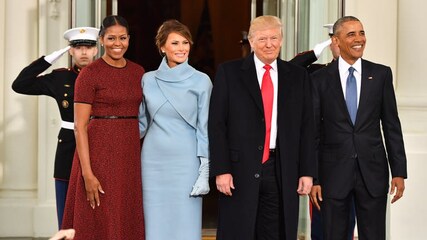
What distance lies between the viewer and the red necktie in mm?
4727

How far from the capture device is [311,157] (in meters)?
4.79

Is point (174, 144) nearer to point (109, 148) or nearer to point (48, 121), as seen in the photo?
point (109, 148)

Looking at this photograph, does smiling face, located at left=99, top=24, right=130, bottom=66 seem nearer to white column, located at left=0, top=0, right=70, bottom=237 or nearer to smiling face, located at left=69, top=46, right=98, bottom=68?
smiling face, located at left=69, top=46, right=98, bottom=68

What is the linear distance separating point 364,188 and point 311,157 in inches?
16.4

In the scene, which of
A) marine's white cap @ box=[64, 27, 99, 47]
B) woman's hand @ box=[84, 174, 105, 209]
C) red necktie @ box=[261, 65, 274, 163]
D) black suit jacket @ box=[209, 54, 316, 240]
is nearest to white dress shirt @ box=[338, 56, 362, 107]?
black suit jacket @ box=[209, 54, 316, 240]

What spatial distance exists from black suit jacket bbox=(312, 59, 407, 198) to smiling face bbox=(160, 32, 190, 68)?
0.74 metres

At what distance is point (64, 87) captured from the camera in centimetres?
559

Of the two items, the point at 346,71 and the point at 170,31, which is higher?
the point at 170,31

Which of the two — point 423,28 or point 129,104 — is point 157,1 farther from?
point 129,104

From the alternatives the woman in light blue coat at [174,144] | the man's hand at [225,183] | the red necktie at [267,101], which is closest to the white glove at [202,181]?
the woman in light blue coat at [174,144]

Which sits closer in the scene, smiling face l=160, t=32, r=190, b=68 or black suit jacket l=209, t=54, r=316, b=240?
black suit jacket l=209, t=54, r=316, b=240

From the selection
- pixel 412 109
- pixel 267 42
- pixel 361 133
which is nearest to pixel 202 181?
pixel 267 42

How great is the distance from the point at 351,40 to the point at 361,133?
0.49 m

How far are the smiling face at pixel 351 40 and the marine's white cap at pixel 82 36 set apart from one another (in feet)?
4.81
